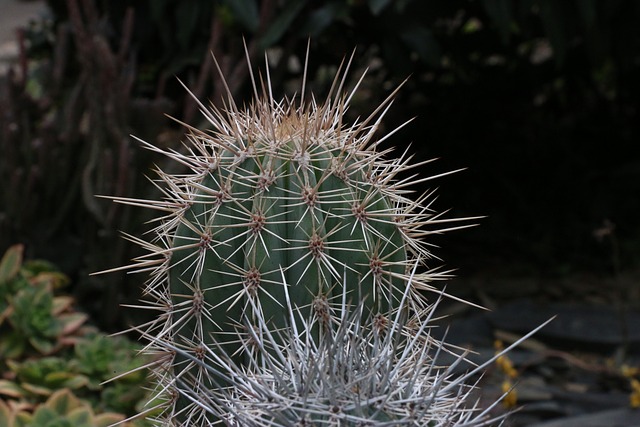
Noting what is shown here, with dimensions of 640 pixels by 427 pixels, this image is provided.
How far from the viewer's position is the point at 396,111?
6.17m

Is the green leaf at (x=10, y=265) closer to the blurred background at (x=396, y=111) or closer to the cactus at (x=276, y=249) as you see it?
the blurred background at (x=396, y=111)

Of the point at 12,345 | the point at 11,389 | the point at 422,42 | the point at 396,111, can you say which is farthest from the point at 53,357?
the point at 396,111

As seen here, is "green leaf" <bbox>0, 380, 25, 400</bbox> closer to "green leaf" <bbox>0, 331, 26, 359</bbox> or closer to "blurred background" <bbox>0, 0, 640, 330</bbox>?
"green leaf" <bbox>0, 331, 26, 359</bbox>

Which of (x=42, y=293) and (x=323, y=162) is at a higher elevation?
(x=323, y=162)

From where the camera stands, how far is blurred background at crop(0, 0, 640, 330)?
3.92 m

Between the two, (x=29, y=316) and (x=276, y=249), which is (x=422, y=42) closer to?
(x=29, y=316)

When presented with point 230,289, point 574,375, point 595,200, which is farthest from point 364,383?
point 595,200

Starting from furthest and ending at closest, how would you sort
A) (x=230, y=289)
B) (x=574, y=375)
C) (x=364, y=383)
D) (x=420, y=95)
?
(x=420, y=95), (x=574, y=375), (x=230, y=289), (x=364, y=383)

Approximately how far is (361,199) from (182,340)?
1.47 ft

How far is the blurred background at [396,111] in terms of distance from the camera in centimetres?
392

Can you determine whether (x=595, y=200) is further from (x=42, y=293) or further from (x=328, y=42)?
(x=42, y=293)

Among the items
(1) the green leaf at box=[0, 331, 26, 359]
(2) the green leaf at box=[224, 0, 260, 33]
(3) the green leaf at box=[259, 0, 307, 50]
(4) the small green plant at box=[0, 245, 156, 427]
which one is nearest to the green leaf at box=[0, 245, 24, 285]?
(4) the small green plant at box=[0, 245, 156, 427]

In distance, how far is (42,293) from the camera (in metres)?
3.34

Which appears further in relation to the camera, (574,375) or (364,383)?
(574,375)
